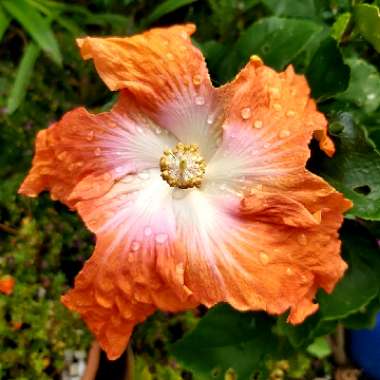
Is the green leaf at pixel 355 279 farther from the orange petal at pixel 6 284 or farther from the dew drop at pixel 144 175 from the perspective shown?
the orange petal at pixel 6 284

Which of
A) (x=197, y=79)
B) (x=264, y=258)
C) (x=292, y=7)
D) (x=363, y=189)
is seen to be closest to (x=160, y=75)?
(x=197, y=79)

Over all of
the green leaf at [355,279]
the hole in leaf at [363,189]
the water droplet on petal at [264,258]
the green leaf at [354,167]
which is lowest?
the green leaf at [355,279]

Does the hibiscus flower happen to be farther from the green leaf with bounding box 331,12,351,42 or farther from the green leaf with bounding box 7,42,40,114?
the green leaf with bounding box 7,42,40,114

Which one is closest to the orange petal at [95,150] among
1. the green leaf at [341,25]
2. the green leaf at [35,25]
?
the green leaf at [341,25]

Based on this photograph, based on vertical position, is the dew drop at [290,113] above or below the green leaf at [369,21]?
below

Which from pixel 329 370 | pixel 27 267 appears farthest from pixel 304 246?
pixel 329 370

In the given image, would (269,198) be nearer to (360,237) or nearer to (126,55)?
(126,55)
